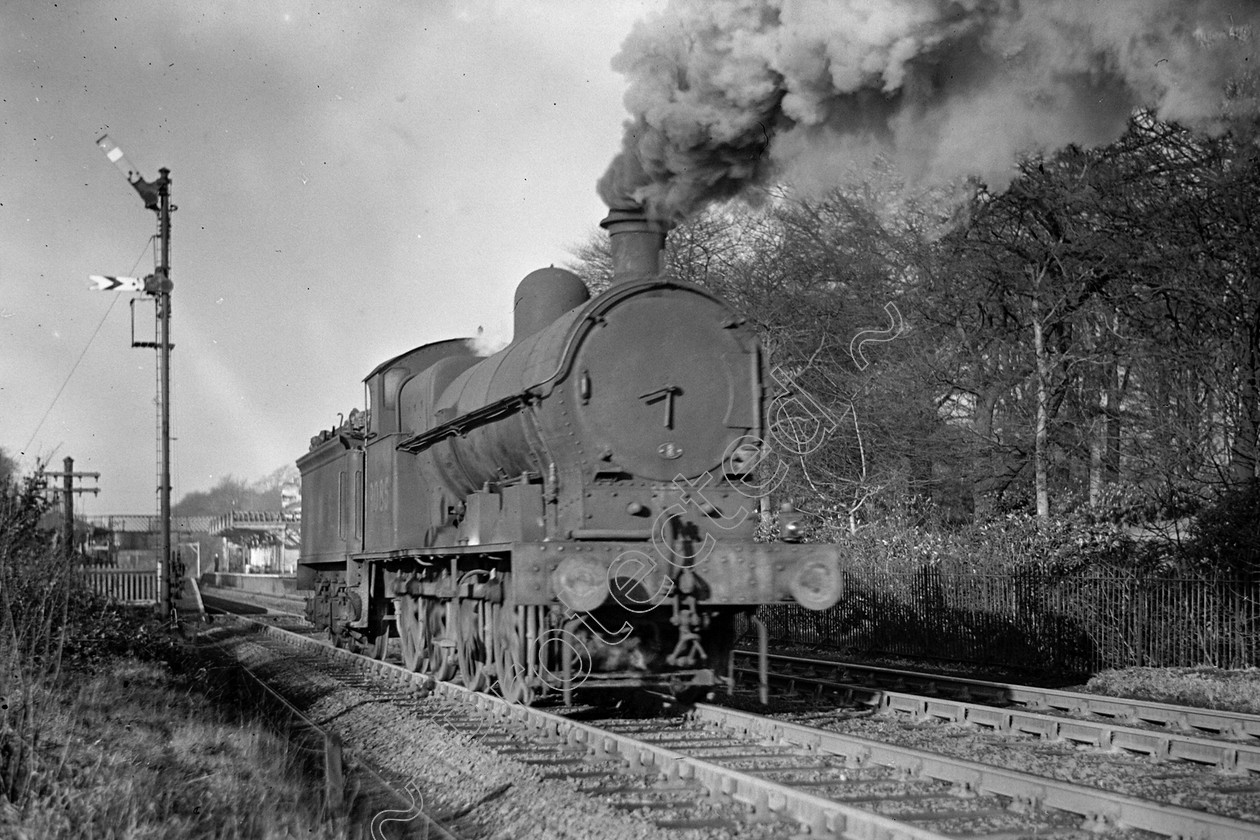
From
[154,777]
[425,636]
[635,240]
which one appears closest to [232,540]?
[425,636]

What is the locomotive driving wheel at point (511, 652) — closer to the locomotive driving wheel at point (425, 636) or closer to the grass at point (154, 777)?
the locomotive driving wheel at point (425, 636)

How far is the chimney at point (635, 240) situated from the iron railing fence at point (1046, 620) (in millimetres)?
7777

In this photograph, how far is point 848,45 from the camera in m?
8.59

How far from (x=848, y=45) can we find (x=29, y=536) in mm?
11904

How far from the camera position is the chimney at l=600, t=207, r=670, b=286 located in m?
10.8

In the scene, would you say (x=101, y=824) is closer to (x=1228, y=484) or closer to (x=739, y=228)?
(x=1228, y=484)

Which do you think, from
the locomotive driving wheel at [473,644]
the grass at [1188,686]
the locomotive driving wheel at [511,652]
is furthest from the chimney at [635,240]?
the grass at [1188,686]

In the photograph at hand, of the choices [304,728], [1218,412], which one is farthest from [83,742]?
[1218,412]

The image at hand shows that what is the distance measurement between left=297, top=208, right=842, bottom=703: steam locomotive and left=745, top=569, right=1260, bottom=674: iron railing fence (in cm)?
665

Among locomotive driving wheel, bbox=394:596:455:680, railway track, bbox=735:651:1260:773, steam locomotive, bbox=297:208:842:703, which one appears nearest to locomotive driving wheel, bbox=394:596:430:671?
locomotive driving wheel, bbox=394:596:455:680

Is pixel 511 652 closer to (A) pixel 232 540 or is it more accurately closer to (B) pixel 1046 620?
(B) pixel 1046 620

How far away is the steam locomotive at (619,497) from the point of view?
9.62 m

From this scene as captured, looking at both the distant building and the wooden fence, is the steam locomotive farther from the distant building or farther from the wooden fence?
the distant building

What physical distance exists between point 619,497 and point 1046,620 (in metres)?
8.66
